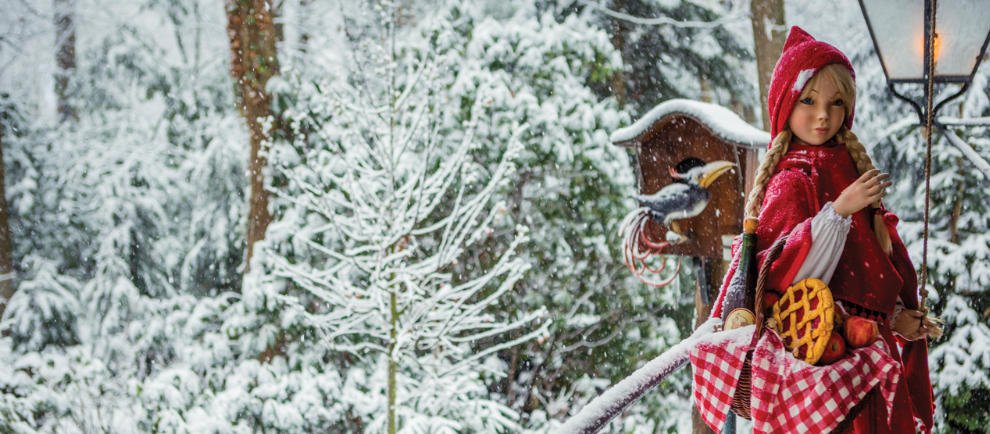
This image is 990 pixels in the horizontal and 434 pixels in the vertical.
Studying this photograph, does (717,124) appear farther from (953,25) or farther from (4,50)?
(4,50)

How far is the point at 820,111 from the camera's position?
4.79 feet

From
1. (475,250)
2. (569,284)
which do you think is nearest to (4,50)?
(475,250)

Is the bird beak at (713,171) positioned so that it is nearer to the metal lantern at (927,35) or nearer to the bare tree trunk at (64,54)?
the metal lantern at (927,35)

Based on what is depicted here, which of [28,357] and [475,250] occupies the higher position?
[475,250]

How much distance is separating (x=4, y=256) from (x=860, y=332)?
984cm

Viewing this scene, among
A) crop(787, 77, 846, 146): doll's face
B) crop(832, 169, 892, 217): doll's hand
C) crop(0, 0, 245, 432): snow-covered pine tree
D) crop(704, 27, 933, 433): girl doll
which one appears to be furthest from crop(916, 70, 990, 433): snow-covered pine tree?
crop(0, 0, 245, 432): snow-covered pine tree

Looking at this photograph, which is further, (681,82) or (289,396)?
(681,82)

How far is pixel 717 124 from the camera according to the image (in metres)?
3.22

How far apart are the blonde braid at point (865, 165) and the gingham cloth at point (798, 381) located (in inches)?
8.7

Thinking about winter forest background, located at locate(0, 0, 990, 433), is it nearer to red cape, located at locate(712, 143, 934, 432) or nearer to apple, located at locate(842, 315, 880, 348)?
red cape, located at locate(712, 143, 934, 432)

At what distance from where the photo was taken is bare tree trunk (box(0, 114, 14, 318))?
8703mm

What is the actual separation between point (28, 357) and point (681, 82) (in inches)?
270

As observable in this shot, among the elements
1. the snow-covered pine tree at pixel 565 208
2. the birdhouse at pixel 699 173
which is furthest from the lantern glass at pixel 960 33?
the snow-covered pine tree at pixel 565 208

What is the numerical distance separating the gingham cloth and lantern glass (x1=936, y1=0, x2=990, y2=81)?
1.59m
